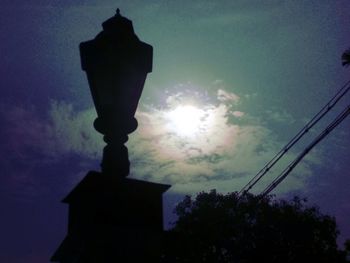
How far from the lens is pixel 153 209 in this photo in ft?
6.19

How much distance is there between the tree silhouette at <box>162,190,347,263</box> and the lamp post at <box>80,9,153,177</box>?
3135cm

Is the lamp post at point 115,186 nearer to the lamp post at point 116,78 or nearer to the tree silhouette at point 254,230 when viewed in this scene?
the lamp post at point 116,78

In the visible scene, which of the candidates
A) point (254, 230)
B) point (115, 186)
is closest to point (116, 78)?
point (115, 186)

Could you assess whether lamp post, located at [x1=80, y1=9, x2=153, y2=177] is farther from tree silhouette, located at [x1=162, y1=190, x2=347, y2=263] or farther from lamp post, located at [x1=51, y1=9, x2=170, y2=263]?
tree silhouette, located at [x1=162, y1=190, x2=347, y2=263]

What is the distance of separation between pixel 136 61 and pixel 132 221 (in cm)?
87

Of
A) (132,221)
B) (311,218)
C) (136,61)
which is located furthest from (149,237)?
(311,218)

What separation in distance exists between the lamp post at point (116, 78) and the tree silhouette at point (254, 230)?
3135 cm

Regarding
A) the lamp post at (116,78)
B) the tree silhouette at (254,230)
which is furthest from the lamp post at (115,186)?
the tree silhouette at (254,230)

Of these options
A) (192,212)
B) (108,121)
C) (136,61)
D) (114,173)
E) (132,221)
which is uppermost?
(192,212)

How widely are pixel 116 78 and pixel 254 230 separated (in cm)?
3509

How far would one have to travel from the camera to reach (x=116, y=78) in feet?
6.57

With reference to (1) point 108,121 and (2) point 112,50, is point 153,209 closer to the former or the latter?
(1) point 108,121

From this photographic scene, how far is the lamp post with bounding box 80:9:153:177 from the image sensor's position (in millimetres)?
1995

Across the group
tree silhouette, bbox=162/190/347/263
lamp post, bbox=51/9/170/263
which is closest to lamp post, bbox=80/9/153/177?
lamp post, bbox=51/9/170/263
